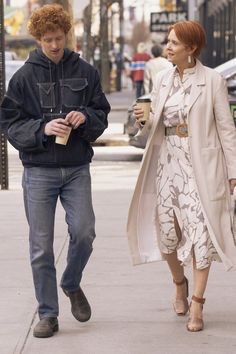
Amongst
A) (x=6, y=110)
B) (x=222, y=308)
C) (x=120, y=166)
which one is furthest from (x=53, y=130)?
(x=120, y=166)

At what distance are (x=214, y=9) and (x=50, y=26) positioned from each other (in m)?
30.5

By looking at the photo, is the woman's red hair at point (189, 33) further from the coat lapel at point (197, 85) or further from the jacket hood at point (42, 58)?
the jacket hood at point (42, 58)

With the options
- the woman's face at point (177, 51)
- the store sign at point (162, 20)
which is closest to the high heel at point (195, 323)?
the woman's face at point (177, 51)

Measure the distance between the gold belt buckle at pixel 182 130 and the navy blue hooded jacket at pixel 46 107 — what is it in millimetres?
482

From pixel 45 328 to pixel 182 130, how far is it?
4.51 feet

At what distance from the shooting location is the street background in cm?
648

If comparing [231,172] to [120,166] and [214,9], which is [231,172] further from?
[214,9]

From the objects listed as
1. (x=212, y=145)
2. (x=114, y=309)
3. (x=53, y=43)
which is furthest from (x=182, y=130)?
(x=114, y=309)

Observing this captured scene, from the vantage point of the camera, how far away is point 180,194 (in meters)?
6.81

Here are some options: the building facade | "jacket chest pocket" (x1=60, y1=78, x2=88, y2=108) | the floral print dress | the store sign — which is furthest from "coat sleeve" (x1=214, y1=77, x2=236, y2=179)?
the store sign

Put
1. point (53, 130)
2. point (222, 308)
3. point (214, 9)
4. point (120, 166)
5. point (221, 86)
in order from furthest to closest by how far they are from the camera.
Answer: point (214, 9) < point (120, 166) < point (222, 308) < point (221, 86) < point (53, 130)

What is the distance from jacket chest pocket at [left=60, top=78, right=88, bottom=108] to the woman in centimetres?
34

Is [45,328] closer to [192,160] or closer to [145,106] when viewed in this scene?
[192,160]

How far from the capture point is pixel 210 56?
3775 centimetres
